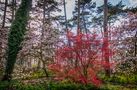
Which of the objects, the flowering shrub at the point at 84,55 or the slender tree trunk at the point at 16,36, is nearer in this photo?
the flowering shrub at the point at 84,55

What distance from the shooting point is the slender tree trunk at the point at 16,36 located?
19453 mm

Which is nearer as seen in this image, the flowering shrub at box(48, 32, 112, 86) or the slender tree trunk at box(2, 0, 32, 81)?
the flowering shrub at box(48, 32, 112, 86)

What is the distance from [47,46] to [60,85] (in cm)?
603

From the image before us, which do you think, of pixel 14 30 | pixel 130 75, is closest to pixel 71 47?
pixel 14 30

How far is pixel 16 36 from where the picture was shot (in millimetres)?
19812

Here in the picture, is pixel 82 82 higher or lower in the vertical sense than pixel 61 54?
lower

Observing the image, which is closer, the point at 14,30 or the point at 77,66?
the point at 77,66

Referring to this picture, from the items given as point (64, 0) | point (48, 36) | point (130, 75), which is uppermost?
point (64, 0)

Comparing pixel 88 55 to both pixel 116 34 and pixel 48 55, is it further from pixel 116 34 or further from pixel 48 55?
pixel 116 34

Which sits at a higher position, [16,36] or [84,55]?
[16,36]

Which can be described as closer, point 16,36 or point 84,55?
point 84,55

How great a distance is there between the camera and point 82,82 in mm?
17922

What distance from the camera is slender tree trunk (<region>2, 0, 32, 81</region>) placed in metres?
19.5

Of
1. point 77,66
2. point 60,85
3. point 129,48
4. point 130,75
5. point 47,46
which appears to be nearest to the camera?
Result: point 60,85
